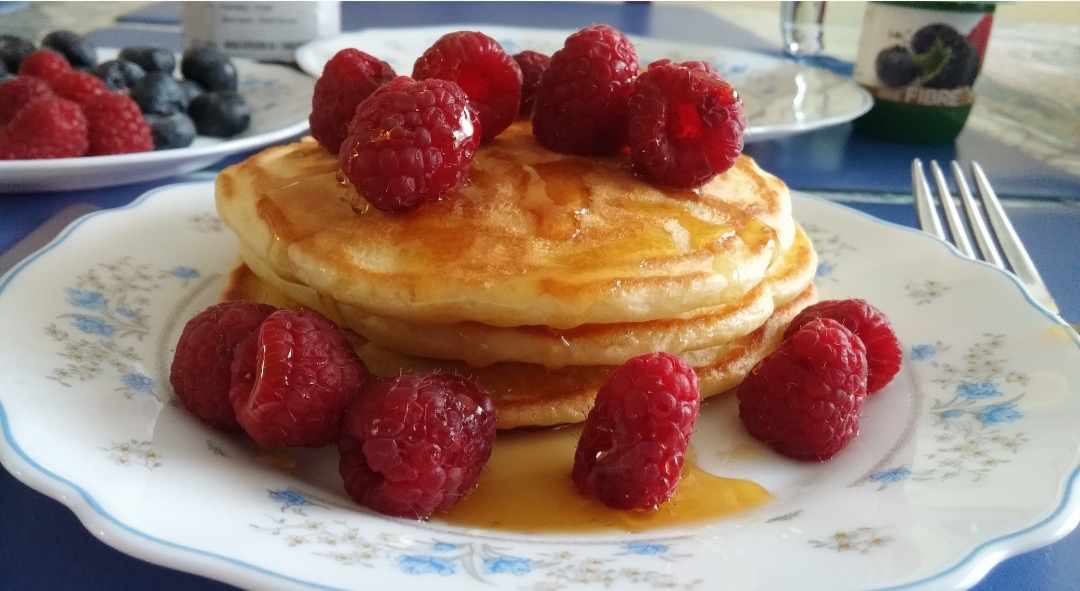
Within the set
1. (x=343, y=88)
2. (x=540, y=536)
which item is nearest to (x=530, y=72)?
(x=343, y=88)

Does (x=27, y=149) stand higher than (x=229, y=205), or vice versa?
(x=229, y=205)

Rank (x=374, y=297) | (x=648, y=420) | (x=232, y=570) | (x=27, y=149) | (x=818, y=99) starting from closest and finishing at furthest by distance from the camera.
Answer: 1. (x=232, y=570)
2. (x=648, y=420)
3. (x=374, y=297)
4. (x=27, y=149)
5. (x=818, y=99)

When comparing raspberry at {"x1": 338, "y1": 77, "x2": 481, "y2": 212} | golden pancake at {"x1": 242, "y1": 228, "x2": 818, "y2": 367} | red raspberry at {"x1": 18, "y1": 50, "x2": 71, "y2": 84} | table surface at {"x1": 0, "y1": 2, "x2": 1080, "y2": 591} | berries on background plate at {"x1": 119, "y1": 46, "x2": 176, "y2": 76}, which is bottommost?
table surface at {"x1": 0, "y1": 2, "x2": 1080, "y2": 591}

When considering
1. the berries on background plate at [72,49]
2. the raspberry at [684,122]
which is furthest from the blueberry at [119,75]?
the raspberry at [684,122]

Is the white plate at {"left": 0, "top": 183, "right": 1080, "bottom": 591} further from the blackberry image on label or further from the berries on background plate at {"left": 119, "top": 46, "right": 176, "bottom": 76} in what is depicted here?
the berries on background plate at {"left": 119, "top": 46, "right": 176, "bottom": 76}

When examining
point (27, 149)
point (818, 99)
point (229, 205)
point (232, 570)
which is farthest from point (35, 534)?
point (818, 99)

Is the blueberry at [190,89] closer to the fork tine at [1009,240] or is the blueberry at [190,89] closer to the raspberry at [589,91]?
the raspberry at [589,91]

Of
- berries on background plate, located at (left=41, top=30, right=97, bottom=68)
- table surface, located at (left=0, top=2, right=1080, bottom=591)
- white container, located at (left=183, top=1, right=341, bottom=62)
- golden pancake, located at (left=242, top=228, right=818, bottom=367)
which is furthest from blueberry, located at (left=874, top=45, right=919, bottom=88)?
berries on background plate, located at (left=41, top=30, right=97, bottom=68)

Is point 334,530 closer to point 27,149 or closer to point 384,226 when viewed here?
point 384,226
